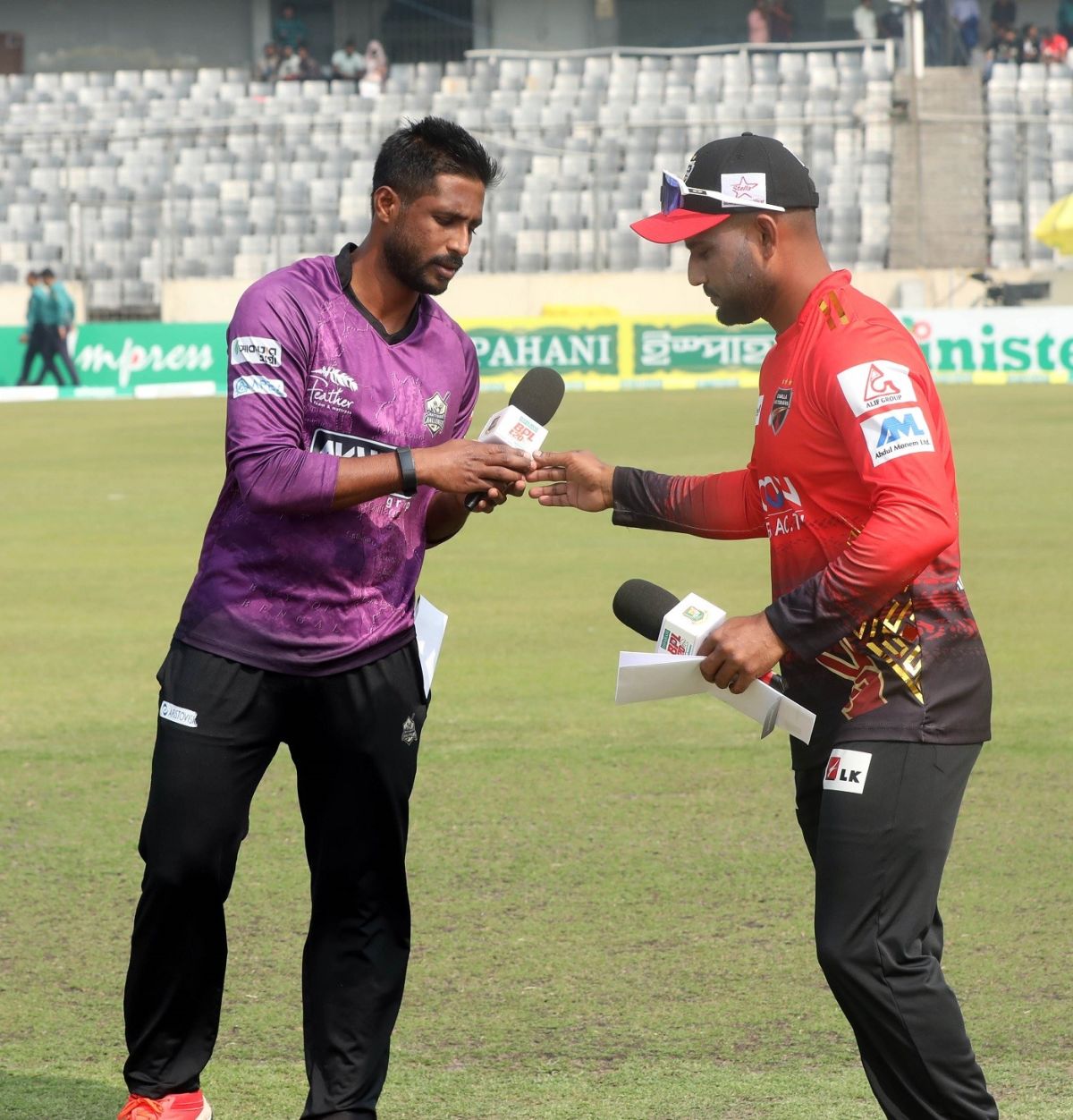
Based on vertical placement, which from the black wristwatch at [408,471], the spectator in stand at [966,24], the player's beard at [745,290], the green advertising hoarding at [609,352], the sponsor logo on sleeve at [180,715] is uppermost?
the spectator in stand at [966,24]

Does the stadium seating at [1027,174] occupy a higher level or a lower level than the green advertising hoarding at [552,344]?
higher

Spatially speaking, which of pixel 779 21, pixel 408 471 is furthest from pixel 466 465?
pixel 779 21

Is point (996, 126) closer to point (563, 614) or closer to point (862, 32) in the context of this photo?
point (862, 32)

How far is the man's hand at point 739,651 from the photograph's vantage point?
11.1 ft

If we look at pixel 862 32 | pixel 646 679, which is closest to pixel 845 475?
pixel 646 679

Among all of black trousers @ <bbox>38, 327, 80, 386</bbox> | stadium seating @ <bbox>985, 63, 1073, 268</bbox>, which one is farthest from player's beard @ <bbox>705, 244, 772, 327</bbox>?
stadium seating @ <bbox>985, 63, 1073, 268</bbox>

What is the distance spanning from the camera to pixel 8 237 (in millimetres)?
36719

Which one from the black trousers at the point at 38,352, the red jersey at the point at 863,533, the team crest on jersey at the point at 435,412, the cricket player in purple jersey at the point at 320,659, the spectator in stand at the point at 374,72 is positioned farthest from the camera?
the spectator in stand at the point at 374,72

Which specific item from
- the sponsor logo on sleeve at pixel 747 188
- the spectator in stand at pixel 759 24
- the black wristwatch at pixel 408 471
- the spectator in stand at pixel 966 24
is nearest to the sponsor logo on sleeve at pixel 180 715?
the black wristwatch at pixel 408 471

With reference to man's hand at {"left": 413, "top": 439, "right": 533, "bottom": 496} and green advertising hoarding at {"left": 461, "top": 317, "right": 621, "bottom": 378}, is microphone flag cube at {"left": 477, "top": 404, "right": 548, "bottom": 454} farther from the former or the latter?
green advertising hoarding at {"left": 461, "top": 317, "right": 621, "bottom": 378}

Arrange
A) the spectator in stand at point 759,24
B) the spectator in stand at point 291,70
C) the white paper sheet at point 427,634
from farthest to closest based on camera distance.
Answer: the spectator in stand at point 291,70 → the spectator in stand at point 759,24 → the white paper sheet at point 427,634

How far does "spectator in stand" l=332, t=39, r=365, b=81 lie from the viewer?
42844mm

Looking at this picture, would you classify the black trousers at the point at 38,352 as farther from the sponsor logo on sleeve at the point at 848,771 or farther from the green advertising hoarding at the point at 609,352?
the sponsor logo on sleeve at the point at 848,771

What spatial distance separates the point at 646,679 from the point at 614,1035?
1.62m
